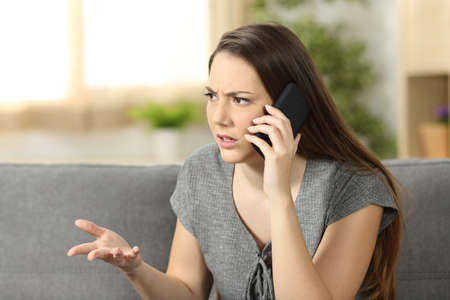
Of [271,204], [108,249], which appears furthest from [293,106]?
[108,249]

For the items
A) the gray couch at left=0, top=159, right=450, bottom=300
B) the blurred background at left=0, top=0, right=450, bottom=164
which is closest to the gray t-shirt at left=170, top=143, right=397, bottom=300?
the gray couch at left=0, top=159, right=450, bottom=300

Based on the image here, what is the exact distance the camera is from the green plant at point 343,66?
395cm

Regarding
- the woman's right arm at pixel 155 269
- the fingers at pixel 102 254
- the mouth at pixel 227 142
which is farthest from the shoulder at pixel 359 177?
the fingers at pixel 102 254

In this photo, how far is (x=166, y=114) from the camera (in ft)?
12.5

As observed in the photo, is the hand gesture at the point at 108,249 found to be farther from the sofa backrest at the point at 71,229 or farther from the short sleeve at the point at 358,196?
the short sleeve at the point at 358,196

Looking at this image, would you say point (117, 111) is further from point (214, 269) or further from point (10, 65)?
point (214, 269)

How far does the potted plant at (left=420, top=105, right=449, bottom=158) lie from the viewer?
10.7 feet

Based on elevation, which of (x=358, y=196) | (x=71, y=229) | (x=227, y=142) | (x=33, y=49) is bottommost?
(x=71, y=229)

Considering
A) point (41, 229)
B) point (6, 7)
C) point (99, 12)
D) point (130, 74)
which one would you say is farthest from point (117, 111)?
point (41, 229)

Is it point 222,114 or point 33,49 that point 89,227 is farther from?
point 33,49

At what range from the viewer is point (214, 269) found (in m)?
1.29

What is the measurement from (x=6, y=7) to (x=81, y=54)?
1.69 feet

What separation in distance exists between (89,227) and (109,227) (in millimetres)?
318

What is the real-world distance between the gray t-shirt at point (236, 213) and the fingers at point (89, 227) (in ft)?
0.86
